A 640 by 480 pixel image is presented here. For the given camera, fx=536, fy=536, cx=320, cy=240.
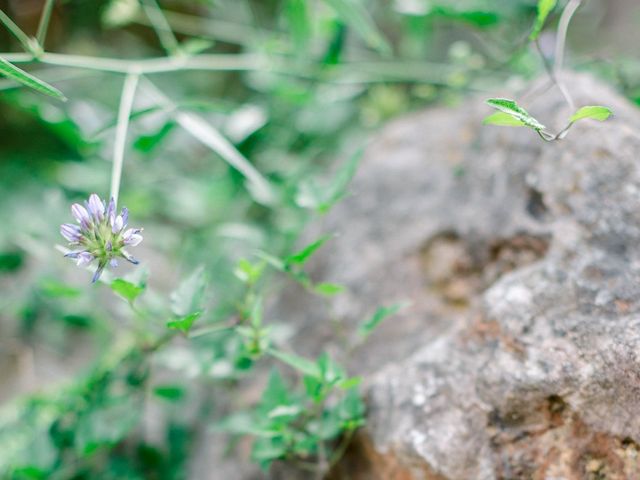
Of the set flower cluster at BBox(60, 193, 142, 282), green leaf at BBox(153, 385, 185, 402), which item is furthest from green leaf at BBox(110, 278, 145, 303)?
green leaf at BBox(153, 385, 185, 402)

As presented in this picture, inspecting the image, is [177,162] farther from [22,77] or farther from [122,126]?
[22,77]

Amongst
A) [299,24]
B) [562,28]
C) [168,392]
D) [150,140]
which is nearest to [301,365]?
[168,392]

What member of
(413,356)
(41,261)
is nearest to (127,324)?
(41,261)

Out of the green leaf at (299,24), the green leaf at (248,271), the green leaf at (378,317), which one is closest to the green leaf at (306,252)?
the green leaf at (248,271)

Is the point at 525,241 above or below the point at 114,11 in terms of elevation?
below

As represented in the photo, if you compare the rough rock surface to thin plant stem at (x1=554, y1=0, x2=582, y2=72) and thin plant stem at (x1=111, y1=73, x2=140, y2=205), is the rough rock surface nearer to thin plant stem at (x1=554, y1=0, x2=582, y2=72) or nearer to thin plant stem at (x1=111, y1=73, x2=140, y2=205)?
thin plant stem at (x1=554, y1=0, x2=582, y2=72)

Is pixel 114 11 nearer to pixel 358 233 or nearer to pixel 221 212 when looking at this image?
pixel 221 212

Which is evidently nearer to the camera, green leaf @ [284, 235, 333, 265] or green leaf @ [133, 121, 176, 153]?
green leaf @ [284, 235, 333, 265]
